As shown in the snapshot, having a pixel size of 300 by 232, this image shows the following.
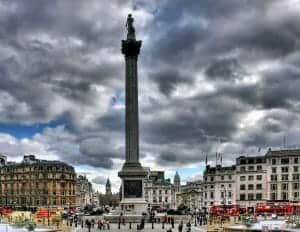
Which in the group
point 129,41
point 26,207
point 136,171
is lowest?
point 26,207

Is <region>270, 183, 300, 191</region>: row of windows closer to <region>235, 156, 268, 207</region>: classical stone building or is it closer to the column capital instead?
<region>235, 156, 268, 207</region>: classical stone building

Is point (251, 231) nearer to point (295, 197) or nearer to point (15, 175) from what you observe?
point (295, 197)

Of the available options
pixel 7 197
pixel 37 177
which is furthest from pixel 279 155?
pixel 7 197

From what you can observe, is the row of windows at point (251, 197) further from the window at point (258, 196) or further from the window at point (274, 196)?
the window at point (274, 196)

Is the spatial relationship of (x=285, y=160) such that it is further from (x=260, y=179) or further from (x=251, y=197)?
(x=251, y=197)

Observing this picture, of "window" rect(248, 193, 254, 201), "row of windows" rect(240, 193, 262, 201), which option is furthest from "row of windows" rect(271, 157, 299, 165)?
"window" rect(248, 193, 254, 201)

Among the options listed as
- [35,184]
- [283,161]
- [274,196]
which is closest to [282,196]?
[274,196]

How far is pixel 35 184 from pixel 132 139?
3178 inches

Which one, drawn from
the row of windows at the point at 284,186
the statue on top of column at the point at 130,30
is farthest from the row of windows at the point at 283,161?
the statue on top of column at the point at 130,30

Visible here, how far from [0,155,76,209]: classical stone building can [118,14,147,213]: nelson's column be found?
7778cm

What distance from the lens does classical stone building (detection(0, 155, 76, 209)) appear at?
175125 mm

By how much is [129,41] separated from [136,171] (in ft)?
92.5

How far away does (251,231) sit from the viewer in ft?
154

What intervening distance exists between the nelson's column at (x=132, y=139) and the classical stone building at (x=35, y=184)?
7778 cm
